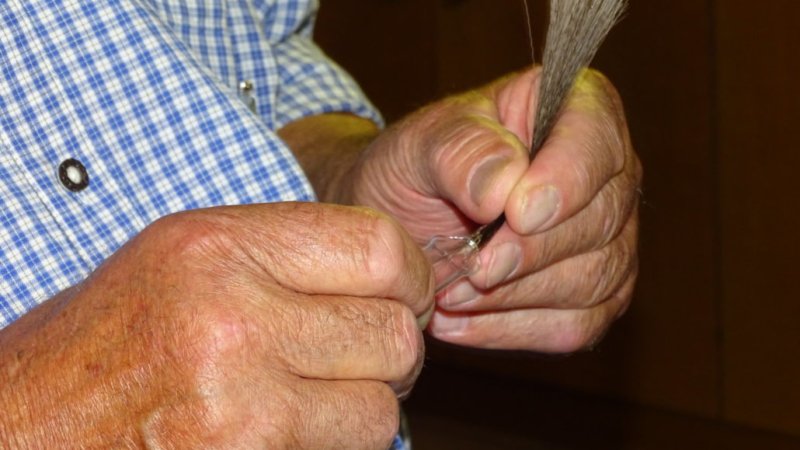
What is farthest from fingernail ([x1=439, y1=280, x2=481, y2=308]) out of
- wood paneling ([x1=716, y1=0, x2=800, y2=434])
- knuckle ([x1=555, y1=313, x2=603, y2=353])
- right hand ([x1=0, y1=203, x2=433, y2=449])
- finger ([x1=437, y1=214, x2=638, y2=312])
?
wood paneling ([x1=716, y1=0, x2=800, y2=434])

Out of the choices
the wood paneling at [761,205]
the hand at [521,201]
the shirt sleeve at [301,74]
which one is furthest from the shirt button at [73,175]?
the wood paneling at [761,205]

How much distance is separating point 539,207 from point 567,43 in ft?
0.39

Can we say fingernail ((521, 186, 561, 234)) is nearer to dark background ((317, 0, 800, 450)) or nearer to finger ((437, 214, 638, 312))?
finger ((437, 214, 638, 312))

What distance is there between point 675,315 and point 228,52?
177 centimetres

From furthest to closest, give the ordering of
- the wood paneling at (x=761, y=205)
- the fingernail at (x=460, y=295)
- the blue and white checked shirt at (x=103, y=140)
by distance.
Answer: the wood paneling at (x=761, y=205) < the fingernail at (x=460, y=295) < the blue and white checked shirt at (x=103, y=140)

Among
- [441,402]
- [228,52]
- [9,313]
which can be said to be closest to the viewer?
[9,313]

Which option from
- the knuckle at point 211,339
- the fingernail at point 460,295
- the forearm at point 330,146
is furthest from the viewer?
the forearm at point 330,146

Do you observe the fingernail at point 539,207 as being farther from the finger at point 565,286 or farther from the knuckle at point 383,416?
the knuckle at point 383,416

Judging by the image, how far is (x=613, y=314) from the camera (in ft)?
3.17

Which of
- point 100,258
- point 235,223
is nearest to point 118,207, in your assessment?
point 100,258

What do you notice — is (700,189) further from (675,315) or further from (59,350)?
(59,350)

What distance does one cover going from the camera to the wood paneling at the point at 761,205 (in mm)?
2152

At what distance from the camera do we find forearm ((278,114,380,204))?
38.2 inches

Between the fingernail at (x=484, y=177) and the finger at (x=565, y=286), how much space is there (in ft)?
0.30
